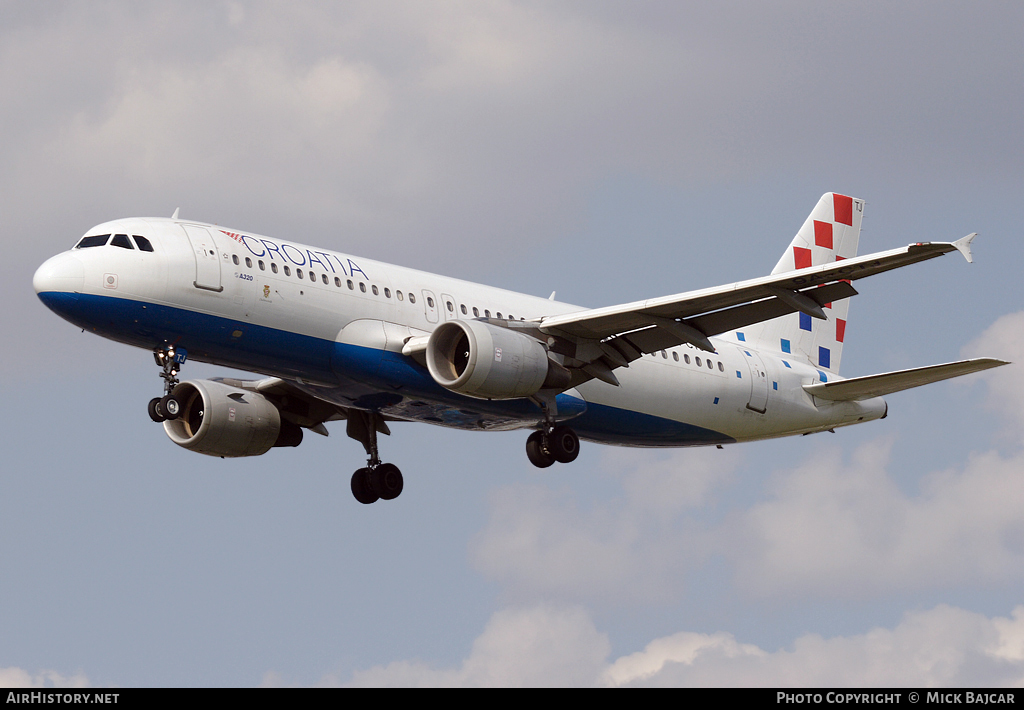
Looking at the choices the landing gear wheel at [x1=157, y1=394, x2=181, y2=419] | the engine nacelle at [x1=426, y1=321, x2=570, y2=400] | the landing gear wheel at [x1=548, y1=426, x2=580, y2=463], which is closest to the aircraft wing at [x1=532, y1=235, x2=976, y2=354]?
the engine nacelle at [x1=426, y1=321, x2=570, y2=400]

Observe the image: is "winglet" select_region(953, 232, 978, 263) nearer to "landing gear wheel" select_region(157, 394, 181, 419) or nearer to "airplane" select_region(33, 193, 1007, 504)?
"airplane" select_region(33, 193, 1007, 504)

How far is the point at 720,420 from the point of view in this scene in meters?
46.5

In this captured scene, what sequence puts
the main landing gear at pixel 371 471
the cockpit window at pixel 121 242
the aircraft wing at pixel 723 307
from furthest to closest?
the main landing gear at pixel 371 471 < the cockpit window at pixel 121 242 < the aircraft wing at pixel 723 307

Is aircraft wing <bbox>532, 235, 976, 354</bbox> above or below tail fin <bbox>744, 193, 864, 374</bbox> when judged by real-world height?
below

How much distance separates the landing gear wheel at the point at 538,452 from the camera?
137 ft

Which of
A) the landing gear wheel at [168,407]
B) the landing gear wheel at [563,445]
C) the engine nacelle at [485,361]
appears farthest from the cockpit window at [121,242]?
the landing gear wheel at [563,445]

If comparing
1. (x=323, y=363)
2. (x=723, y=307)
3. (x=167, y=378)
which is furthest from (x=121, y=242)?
(x=723, y=307)

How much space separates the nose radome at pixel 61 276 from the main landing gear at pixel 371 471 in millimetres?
11837

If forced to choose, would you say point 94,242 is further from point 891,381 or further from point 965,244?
point 891,381

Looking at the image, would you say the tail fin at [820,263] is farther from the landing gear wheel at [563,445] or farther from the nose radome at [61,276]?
the nose radome at [61,276]

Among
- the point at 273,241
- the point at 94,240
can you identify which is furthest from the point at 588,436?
the point at 94,240

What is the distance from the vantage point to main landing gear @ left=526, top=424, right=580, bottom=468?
41.7 m

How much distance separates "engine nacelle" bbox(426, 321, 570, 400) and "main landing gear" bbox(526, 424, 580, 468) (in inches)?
98.1
